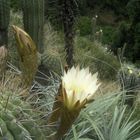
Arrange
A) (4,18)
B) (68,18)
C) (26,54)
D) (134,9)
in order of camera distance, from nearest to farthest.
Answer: (26,54) < (4,18) < (68,18) < (134,9)

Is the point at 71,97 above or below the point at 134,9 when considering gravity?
above

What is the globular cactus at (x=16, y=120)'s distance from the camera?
3574 millimetres

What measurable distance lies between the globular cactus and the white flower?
0.32 metres

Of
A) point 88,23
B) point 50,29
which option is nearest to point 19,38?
point 50,29

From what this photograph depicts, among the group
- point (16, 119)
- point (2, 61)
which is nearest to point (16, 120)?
point (16, 119)

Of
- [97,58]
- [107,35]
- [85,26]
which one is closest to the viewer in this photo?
[97,58]

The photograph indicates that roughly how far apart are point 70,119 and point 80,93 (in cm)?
20

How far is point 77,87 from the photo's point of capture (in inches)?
146

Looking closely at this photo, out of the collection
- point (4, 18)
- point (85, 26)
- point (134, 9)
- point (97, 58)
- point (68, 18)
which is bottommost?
point (85, 26)

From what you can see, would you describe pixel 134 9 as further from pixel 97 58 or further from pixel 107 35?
pixel 107 35

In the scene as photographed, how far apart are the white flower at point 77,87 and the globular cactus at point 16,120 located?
32 centimetres

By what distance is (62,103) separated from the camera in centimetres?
370

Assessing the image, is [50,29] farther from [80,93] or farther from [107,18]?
[107,18]

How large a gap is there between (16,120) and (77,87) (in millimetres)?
449
